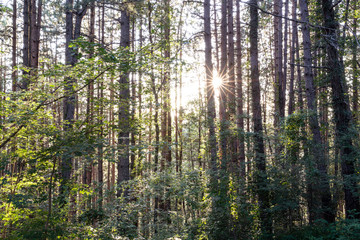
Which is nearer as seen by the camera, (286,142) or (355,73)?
(286,142)

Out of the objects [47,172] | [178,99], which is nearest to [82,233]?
[47,172]

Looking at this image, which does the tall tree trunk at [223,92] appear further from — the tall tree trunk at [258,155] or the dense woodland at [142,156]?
the tall tree trunk at [258,155]

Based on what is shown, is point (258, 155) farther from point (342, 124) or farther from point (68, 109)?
point (68, 109)

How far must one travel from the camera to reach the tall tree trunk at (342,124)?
6.38 m

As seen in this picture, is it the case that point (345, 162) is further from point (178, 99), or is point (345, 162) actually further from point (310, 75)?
point (178, 99)

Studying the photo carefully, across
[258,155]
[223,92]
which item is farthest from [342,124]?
[223,92]

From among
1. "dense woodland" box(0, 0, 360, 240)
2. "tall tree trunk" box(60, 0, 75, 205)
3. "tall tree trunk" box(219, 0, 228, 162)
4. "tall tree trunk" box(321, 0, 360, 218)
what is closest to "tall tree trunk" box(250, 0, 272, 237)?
"dense woodland" box(0, 0, 360, 240)

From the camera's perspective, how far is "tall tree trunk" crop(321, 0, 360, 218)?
6383 millimetres

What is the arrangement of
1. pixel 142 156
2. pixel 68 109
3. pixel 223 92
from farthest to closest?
pixel 223 92, pixel 68 109, pixel 142 156

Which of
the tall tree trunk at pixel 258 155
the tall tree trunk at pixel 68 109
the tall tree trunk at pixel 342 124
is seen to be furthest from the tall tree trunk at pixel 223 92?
the tall tree trunk at pixel 68 109

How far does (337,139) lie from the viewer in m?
6.66

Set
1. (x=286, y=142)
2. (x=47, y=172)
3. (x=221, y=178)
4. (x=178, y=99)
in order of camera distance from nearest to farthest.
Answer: (x=47, y=172) < (x=221, y=178) < (x=286, y=142) < (x=178, y=99)

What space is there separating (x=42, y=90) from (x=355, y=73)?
38.6 ft

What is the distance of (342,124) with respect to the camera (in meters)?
6.76
